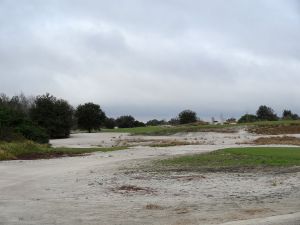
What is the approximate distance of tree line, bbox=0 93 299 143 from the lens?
137ft

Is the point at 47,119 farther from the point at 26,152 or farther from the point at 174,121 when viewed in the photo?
the point at 174,121

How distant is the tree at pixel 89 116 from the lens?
255 ft

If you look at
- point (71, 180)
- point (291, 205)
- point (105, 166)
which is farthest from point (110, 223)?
point (105, 166)

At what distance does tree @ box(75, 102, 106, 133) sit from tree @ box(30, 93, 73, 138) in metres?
15.2

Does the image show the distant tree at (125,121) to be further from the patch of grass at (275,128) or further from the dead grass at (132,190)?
the dead grass at (132,190)

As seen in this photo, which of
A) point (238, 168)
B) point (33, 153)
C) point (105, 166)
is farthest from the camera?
point (33, 153)

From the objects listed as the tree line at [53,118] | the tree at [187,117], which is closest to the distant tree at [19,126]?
the tree line at [53,118]

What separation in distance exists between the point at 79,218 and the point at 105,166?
12.5 meters

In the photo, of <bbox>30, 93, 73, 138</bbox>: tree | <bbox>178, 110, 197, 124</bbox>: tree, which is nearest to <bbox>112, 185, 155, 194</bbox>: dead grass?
<bbox>30, 93, 73, 138</bbox>: tree

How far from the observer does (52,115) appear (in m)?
60.1

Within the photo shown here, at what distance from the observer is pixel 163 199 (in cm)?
→ 1380

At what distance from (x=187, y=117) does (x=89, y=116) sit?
16.5m

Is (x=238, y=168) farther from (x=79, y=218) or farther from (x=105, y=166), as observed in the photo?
(x=79, y=218)

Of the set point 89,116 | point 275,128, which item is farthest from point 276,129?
point 89,116
